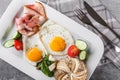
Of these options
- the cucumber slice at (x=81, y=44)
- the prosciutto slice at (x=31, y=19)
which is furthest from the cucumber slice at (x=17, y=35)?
the cucumber slice at (x=81, y=44)

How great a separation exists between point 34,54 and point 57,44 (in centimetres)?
11

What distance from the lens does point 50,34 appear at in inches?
78.6

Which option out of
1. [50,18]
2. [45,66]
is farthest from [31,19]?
[45,66]

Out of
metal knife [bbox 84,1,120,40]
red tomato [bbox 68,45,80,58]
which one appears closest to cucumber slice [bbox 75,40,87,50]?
red tomato [bbox 68,45,80,58]

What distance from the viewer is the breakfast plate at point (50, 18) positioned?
1960mm

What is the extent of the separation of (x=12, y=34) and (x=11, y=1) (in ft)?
0.53

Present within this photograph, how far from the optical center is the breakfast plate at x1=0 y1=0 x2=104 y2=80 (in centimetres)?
196

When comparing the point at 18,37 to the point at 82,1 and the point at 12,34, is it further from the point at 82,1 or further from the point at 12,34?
the point at 82,1

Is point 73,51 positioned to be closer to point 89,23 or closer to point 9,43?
point 89,23

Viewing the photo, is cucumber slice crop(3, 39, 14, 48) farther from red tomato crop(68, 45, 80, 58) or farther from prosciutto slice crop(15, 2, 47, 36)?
red tomato crop(68, 45, 80, 58)

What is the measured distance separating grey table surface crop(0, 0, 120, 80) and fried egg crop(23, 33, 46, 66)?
0.38 ft

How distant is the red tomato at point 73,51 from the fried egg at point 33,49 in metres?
0.12

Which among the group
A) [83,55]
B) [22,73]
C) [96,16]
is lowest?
[22,73]

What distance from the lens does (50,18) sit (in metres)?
2.00
